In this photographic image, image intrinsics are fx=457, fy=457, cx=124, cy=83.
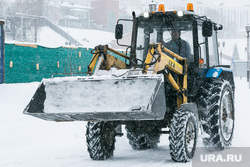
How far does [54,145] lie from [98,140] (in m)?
1.98

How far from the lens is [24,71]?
17031 mm

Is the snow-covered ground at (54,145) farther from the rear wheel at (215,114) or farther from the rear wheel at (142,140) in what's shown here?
the rear wheel at (215,114)

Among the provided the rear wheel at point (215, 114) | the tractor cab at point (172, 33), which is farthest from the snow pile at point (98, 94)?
the rear wheel at point (215, 114)

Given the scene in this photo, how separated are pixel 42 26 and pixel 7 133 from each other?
65103 mm

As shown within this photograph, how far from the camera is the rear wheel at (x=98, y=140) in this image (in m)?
7.39

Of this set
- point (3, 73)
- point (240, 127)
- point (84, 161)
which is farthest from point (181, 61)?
point (3, 73)

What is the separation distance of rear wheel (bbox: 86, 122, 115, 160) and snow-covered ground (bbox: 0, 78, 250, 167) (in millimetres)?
151

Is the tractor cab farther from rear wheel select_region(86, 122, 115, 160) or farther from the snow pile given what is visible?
the snow pile

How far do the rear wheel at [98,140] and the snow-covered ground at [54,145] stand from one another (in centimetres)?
15

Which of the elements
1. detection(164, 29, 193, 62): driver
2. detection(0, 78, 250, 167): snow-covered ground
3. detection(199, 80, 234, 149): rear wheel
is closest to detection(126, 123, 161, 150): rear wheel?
detection(0, 78, 250, 167): snow-covered ground

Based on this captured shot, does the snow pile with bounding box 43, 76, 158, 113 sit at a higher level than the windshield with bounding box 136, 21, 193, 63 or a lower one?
lower

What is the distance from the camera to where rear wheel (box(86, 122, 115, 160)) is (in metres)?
7.39

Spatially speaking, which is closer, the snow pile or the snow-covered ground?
the snow pile

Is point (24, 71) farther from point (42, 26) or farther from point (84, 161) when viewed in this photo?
point (42, 26)
